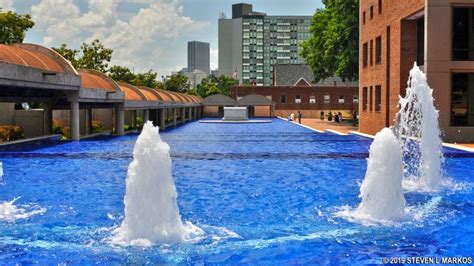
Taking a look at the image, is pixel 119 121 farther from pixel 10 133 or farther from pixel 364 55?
pixel 364 55

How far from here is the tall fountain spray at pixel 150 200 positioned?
10367mm

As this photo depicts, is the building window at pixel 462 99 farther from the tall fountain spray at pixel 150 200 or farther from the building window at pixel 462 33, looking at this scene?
the tall fountain spray at pixel 150 200

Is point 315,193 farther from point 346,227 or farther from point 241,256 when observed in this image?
point 241,256

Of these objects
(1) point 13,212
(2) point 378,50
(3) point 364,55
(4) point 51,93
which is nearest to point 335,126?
(3) point 364,55

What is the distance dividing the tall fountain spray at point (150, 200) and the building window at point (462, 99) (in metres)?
25.6

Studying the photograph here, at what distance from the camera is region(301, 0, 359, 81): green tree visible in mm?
52000

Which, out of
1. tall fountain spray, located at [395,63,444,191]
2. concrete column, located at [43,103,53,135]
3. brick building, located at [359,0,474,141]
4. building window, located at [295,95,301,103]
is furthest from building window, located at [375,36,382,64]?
building window, located at [295,95,301,103]

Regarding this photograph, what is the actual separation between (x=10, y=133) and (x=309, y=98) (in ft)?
242

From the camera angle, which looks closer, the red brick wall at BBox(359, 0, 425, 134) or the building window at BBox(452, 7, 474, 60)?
the building window at BBox(452, 7, 474, 60)

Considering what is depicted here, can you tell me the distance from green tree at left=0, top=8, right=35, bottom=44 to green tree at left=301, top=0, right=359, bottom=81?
28.5 m

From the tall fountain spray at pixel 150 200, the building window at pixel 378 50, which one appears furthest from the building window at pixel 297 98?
the tall fountain spray at pixel 150 200

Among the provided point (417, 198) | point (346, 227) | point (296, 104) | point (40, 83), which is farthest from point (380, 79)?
point (296, 104)

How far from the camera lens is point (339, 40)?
52.7 metres

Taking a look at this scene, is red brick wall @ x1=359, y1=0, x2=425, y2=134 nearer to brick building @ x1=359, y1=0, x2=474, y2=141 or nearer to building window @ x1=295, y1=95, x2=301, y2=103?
brick building @ x1=359, y1=0, x2=474, y2=141
